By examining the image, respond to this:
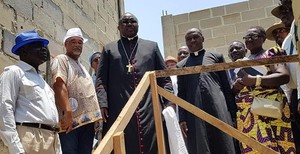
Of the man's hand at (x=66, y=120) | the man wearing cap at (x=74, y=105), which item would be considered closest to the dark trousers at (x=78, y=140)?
the man wearing cap at (x=74, y=105)

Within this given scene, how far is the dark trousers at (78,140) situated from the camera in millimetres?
3244

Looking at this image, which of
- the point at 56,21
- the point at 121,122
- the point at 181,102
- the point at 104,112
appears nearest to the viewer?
the point at 121,122

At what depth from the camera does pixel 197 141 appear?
3.40 m

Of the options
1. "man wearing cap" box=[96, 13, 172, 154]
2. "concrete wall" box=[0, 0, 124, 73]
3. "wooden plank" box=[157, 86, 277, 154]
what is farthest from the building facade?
"wooden plank" box=[157, 86, 277, 154]

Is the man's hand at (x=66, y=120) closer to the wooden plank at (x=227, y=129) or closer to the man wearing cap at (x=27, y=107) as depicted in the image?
the man wearing cap at (x=27, y=107)

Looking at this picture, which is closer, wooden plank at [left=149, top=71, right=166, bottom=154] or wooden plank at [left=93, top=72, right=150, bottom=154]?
wooden plank at [left=93, top=72, right=150, bottom=154]

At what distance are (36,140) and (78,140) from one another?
0.84 metres

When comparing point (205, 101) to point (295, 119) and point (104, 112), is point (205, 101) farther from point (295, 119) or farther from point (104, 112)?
point (104, 112)

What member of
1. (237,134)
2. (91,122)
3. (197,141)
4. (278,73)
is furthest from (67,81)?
(278,73)

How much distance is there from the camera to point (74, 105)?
332cm

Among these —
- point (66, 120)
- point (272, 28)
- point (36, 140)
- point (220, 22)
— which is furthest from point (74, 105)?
point (220, 22)

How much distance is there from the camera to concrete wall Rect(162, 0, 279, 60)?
704 cm

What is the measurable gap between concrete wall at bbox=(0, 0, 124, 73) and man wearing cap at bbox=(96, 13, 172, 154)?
0.80m

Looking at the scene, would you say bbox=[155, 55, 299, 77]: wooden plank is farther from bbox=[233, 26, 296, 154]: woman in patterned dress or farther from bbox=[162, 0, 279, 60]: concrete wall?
bbox=[162, 0, 279, 60]: concrete wall
